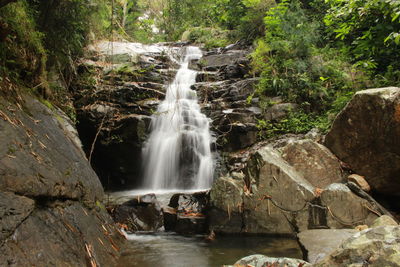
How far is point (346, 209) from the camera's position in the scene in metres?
4.91

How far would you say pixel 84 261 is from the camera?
272 centimetres

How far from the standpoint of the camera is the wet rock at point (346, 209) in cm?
484

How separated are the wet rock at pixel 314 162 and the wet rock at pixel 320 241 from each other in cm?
189

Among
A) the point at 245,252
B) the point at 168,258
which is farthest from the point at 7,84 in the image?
the point at 245,252

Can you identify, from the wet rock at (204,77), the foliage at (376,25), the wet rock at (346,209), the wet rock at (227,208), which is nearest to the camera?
the wet rock at (346,209)

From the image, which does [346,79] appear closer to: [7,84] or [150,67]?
[150,67]

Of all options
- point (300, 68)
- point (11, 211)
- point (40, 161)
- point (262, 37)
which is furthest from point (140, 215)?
point (262, 37)

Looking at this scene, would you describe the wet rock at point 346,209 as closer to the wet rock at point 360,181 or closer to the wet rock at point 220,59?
the wet rock at point 360,181

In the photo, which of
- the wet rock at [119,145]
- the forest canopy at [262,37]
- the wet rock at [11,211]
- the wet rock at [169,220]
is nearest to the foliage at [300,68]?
the forest canopy at [262,37]

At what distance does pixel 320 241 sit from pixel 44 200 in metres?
3.15

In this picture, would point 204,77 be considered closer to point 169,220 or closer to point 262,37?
point 262,37

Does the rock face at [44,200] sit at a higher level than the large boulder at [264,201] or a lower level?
higher

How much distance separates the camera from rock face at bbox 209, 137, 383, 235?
4.93 meters

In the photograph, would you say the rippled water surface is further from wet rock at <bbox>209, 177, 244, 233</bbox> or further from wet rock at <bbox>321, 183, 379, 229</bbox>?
wet rock at <bbox>321, 183, 379, 229</bbox>
